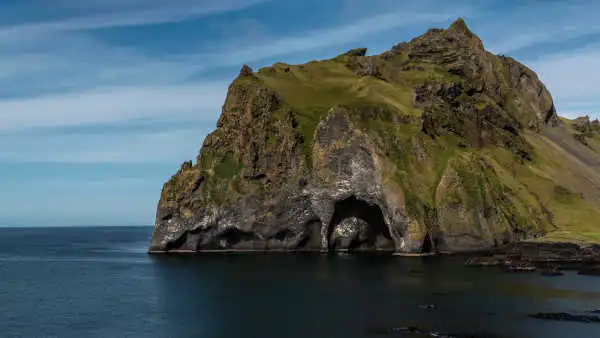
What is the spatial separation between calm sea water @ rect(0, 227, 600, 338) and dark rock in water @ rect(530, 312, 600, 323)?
8.39ft

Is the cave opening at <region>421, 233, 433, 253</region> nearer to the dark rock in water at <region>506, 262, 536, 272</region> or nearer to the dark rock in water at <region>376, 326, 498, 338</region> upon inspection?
the dark rock in water at <region>506, 262, 536, 272</region>

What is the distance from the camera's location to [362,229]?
194 m

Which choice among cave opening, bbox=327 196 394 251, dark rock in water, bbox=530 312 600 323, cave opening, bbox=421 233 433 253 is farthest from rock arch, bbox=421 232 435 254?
dark rock in water, bbox=530 312 600 323

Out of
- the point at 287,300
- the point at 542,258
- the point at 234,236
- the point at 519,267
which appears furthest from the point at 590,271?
the point at 234,236

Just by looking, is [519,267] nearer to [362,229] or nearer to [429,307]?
[429,307]

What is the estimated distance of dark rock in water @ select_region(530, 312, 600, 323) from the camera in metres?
82.2

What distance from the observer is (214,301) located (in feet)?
338

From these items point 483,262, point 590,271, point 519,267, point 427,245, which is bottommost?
point 590,271

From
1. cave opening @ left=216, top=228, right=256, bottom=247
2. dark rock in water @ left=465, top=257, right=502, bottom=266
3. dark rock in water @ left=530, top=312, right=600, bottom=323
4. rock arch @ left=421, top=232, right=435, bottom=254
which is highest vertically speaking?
cave opening @ left=216, top=228, right=256, bottom=247

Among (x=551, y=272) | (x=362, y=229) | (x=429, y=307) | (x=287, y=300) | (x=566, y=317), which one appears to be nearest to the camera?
(x=566, y=317)

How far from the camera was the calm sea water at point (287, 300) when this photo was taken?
81125mm

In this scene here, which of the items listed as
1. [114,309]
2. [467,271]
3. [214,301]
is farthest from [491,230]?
[114,309]

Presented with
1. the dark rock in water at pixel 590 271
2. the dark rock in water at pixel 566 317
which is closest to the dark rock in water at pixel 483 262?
the dark rock in water at pixel 590 271

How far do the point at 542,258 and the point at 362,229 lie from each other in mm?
53453
